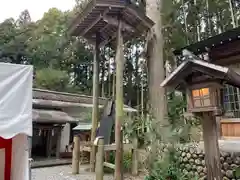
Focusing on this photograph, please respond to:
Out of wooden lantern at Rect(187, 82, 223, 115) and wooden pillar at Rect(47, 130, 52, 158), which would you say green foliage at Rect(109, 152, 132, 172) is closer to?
wooden lantern at Rect(187, 82, 223, 115)

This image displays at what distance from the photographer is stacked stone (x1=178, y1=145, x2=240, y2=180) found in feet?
16.3

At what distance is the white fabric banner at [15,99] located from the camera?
3260 mm

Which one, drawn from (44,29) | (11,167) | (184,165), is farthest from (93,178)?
(44,29)

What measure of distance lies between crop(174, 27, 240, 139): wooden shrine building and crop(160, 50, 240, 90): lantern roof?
2728mm

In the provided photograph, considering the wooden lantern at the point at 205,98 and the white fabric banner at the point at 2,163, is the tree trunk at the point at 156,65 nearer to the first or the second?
the wooden lantern at the point at 205,98

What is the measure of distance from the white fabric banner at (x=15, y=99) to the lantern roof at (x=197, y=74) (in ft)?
7.83

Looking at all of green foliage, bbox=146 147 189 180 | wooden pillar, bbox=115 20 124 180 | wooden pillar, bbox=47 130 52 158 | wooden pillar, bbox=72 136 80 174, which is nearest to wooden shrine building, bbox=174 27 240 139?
wooden pillar, bbox=115 20 124 180

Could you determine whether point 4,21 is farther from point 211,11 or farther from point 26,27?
point 211,11

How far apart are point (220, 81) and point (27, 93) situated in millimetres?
3007

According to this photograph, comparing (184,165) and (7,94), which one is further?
(184,165)

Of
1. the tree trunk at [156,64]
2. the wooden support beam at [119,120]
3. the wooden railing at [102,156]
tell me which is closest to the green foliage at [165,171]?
the wooden support beam at [119,120]

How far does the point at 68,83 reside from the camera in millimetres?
18922

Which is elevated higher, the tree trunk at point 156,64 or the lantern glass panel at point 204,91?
the tree trunk at point 156,64

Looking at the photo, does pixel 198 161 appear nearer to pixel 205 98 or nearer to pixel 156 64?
pixel 205 98
